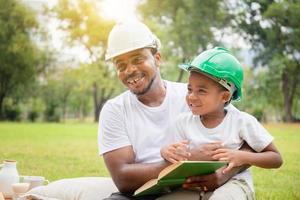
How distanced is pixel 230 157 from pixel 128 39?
1.65 feet

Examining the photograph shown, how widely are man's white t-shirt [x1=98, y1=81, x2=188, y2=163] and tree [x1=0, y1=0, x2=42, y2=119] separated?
6.04ft

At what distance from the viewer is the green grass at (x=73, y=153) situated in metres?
2.88

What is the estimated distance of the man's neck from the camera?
1.70 meters

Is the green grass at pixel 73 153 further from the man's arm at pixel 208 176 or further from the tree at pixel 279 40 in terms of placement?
the man's arm at pixel 208 176

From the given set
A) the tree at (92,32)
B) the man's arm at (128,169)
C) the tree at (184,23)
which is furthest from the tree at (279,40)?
the man's arm at (128,169)

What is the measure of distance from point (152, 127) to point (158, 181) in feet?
1.04

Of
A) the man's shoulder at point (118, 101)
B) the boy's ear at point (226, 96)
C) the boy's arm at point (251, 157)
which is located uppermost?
the boy's ear at point (226, 96)

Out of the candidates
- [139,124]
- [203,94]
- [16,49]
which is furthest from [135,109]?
[16,49]

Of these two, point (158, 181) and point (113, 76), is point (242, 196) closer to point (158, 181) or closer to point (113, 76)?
point (158, 181)

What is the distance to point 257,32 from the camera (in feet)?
10.4

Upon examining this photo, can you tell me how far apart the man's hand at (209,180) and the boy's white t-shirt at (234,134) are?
0.26 ft

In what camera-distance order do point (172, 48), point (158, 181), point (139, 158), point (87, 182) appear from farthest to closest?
point (172, 48) → point (87, 182) → point (139, 158) → point (158, 181)

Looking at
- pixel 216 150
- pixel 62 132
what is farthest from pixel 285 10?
pixel 216 150

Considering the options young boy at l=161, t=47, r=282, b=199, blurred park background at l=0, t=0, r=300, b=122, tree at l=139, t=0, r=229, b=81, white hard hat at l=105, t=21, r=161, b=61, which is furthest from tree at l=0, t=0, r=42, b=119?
young boy at l=161, t=47, r=282, b=199
